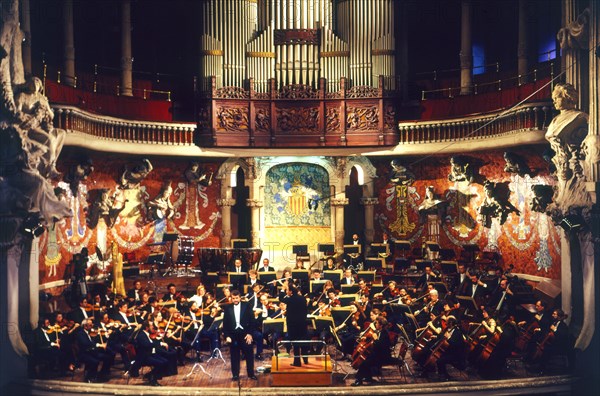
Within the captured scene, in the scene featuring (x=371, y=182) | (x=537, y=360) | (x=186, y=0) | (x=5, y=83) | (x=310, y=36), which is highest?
(x=186, y=0)

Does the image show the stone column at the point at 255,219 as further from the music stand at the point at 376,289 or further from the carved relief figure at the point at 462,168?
the music stand at the point at 376,289

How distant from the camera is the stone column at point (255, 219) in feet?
75.9

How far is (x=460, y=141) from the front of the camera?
20.6 meters

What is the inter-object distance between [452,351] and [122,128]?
34.4 feet

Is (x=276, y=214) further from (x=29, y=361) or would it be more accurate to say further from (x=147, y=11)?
(x=29, y=361)

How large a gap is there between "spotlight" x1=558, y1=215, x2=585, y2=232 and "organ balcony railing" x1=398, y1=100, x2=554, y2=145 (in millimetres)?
3029

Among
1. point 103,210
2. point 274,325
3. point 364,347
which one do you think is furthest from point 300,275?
point 103,210

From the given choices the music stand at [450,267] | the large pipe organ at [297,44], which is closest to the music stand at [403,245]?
the music stand at [450,267]

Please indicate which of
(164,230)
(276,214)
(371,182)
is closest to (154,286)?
(164,230)

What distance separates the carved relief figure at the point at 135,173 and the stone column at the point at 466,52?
27.6 ft

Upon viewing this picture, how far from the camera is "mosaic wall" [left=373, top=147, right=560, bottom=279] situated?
63.3 ft

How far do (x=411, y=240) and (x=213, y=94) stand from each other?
6.88m

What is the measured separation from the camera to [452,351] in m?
13.7

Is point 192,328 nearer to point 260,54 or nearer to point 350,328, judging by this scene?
point 350,328
